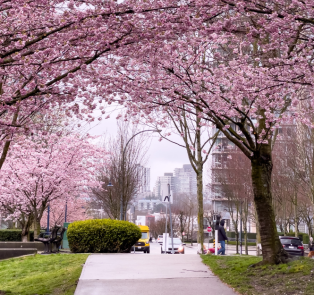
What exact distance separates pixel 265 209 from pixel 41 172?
51.4 feet

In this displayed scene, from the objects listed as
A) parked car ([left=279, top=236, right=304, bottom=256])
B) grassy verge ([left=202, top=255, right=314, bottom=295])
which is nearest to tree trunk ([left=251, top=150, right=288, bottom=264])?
grassy verge ([left=202, top=255, right=314, bottom=295])

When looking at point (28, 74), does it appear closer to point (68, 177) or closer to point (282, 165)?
point (68, 177)

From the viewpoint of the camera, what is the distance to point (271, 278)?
800 cm

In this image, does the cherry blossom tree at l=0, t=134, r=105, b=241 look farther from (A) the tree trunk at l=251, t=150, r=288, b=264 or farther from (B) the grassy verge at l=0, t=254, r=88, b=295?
(A) the tree trunk at l=251, t=150, r=288, b=264

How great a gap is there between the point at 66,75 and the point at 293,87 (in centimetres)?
488

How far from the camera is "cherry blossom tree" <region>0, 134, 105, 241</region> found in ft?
75.8

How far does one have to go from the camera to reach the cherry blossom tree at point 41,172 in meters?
23.1

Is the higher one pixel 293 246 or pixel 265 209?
pixel 265 209

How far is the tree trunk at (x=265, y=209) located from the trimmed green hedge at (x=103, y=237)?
6.89 meters

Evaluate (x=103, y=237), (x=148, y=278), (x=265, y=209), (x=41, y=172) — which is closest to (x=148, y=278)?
(x=148, y=278)

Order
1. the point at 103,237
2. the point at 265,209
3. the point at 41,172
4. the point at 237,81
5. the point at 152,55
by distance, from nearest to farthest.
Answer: the point at 152,55, the point at 237,81, the point at 265,209, the point at 103,237, the point at 41,172

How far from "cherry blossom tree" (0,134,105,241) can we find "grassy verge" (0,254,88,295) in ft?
28.9

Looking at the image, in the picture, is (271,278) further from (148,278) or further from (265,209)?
(148,278)

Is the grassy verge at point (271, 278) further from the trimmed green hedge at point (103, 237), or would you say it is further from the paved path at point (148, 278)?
the trimmed green hedge at point (103, 237)
